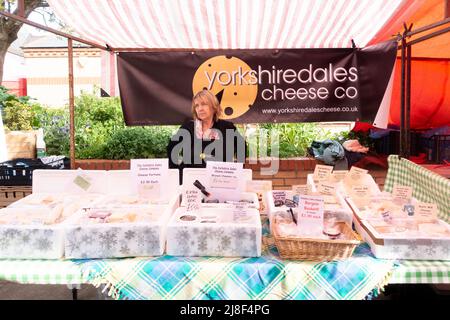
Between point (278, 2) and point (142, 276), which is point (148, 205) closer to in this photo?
point (142, 276)

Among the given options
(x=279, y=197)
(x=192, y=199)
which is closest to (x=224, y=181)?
(x=192, y=199)

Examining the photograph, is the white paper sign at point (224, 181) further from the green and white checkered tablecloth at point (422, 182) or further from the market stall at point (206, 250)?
the green and white checkered tablecloth at point (422, 182)

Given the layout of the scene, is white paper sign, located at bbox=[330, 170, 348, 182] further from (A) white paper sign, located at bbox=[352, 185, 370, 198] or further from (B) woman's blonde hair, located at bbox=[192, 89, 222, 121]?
(B) woman's blonde hair, located at bbox=[192, 89, 222, 121]

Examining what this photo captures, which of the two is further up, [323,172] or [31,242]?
[323,172]

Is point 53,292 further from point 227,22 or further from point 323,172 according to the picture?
point 227,22

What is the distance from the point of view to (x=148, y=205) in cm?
236

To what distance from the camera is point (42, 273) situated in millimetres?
1938

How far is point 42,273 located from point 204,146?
2.43 meters

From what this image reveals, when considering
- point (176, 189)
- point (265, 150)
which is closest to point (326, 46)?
point (265, 150)

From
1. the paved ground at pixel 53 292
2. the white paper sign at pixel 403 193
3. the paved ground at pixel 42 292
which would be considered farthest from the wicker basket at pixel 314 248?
the paved ground at pixel 42 292

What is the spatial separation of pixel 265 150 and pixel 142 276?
14.8ft

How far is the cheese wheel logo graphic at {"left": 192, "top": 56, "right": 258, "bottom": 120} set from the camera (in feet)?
14.9
